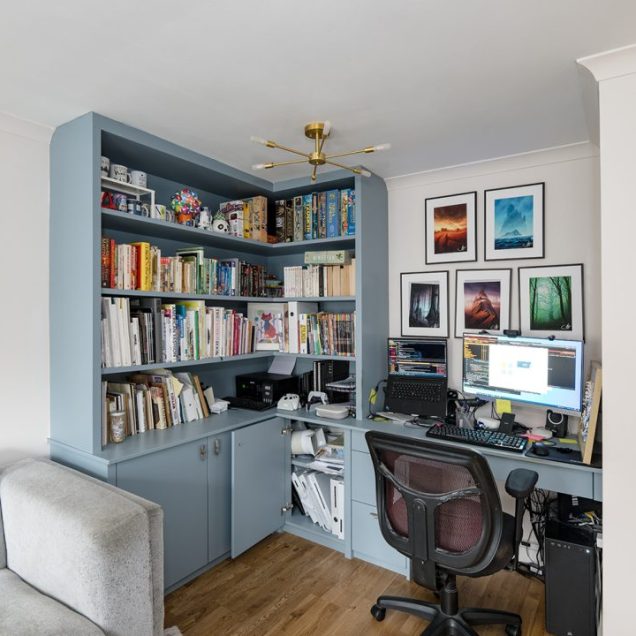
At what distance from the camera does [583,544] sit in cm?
194

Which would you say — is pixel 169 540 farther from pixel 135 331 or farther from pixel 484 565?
pixel 484 565

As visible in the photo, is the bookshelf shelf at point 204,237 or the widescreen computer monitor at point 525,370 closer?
the widescreen computer monitor at point 525,370

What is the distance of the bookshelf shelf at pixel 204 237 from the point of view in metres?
2.28

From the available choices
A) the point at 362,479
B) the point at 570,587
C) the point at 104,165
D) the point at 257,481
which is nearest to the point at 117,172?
the point at 104,165

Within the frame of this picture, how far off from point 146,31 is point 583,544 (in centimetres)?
262

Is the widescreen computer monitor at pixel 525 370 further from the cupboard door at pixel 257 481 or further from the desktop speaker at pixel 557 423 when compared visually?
the cupboard door at pixel 257 481

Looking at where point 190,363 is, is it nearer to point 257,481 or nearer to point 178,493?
point 178,493

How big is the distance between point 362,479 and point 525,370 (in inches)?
42.4

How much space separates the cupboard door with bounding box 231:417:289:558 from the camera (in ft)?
8.26

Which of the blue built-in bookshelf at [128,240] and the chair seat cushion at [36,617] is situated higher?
the blue built-in bookshelf at [128,240]

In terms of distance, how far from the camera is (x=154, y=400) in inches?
95.3

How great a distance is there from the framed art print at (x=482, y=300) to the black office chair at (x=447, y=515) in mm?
1042

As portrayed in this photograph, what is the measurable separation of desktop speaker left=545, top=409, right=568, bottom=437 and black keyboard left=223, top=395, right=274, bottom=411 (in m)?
1.64

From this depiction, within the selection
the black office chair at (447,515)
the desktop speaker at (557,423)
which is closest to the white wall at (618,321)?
the black office chair at (447,515)
